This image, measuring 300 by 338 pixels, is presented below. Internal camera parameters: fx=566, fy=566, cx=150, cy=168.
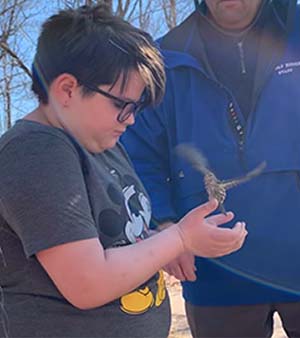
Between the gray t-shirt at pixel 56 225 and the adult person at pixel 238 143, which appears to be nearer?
the gray t-shirt at pixel 56 225

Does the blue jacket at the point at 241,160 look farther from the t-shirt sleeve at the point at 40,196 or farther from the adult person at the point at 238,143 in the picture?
the t-shirt sleeve at the point at 40,196

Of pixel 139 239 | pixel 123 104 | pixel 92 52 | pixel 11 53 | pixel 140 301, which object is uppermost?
pixel 11 53

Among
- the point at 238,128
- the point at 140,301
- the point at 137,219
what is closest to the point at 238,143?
the point at 238,128

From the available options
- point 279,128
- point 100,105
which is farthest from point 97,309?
point 279,128

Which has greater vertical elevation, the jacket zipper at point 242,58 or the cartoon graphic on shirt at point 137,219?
the jacket zipper at point 242,58

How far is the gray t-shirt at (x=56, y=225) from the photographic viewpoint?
3.27 ft

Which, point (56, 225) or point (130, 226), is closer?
point (56, 225)

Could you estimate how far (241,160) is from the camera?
1.65 meters

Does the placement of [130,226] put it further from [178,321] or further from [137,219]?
[178,321]

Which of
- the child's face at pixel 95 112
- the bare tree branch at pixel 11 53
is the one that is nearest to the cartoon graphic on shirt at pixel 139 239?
the child's face at pixel 95 112

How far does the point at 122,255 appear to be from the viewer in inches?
41.1

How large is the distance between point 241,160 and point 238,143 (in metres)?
0.05

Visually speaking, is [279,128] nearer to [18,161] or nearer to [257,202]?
[257,202]

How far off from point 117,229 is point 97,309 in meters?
0.17
